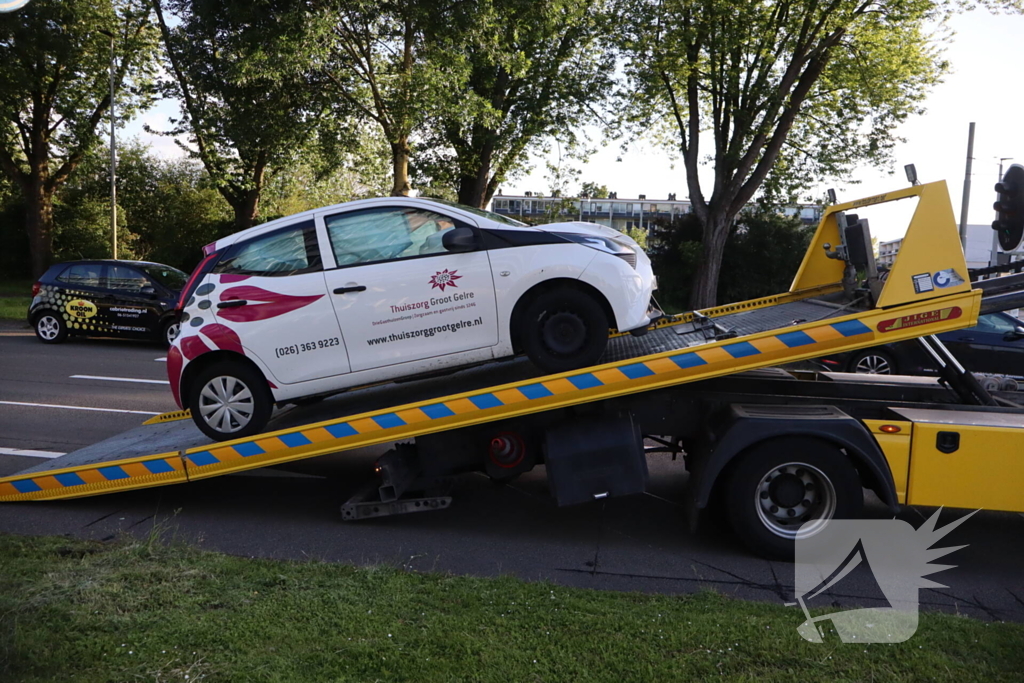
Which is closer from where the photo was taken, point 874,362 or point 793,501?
point 793,501

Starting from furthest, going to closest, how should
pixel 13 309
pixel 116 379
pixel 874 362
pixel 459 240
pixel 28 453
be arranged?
pixel 13 309 < pixel 874 362 < pixel 116 379 < pixel 28 453 < pixel 459 240

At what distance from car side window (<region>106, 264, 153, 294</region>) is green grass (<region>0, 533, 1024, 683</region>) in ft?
40.2

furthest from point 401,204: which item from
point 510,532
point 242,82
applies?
point 242,82

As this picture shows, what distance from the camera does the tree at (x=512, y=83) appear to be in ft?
66.3

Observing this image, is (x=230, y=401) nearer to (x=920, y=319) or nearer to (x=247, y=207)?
(x=920, y=319)

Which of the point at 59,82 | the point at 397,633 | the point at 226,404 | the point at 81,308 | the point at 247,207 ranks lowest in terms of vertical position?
the point at 397,633

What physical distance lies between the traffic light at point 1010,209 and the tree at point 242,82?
15945 millimetres

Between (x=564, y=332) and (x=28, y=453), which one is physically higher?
(x=564, y=332)

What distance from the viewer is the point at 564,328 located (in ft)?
19.5

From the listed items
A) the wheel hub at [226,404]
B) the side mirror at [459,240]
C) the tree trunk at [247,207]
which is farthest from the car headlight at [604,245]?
the tree trunk at [247,207]

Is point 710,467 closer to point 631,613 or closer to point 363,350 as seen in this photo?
point 631,613

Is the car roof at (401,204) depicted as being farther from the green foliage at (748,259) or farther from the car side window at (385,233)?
the green foliage at (748,259)

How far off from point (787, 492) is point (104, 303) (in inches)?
567

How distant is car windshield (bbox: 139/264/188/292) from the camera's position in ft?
53.9
